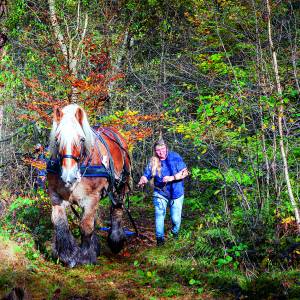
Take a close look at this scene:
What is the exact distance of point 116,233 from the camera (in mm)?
7414

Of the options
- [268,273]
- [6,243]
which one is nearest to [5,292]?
[6,243]

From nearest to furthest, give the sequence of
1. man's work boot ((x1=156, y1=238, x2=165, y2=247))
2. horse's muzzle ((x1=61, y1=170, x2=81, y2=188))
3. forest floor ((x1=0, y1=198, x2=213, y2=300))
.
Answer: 1. forest floor ((x1=0, y1=198, x2=213, y2=300))
2. horse's muzzle ((x1=61, y1=170, x2=81, y2=188))
3. man's work boot ((x1=156, y1=238, x2=165, y2=247))

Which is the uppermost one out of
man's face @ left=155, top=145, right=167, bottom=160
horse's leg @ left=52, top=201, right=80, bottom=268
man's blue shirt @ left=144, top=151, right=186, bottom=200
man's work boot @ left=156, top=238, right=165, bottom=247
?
man's face @ left=155, top=145, right=167, bottom=160

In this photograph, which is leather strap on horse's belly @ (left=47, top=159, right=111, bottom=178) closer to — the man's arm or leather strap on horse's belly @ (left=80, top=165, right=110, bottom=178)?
leather strap on horse's belly @ (left=80, top=165, right=110, bottom=178)

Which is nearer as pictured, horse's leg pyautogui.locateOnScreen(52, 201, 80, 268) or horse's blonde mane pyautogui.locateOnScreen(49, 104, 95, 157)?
horse's blonde mane pyautogui.locateOnScreen(49, 104, 95, 157)

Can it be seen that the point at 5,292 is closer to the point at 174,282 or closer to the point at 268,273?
the point at 174,282

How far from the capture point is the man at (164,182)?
24.7 feet

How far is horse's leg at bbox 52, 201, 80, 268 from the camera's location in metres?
6.00

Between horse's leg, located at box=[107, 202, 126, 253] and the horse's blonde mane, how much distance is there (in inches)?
76.3

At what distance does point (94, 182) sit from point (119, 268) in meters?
1.31

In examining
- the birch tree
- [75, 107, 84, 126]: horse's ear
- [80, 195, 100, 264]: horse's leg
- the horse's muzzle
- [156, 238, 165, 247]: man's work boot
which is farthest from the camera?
the birch tree

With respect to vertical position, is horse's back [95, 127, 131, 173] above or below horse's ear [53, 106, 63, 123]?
below

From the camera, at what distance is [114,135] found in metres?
8.41

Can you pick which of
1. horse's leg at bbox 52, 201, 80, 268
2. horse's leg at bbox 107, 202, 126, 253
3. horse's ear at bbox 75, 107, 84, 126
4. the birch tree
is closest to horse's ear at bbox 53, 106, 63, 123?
horse's ear at bbox 75, 107, 84, 126
